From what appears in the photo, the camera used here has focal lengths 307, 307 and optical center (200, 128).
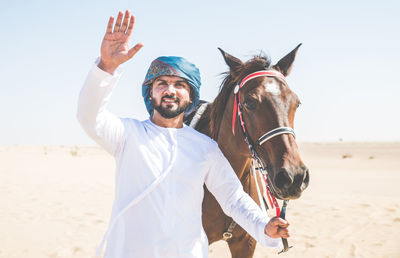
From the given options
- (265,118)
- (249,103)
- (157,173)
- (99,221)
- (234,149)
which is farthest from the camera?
(99,221)

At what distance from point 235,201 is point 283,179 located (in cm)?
35


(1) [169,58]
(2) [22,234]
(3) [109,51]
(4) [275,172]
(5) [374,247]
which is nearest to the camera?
(3) [109,51]

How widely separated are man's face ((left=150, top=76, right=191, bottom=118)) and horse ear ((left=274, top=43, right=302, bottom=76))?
1.13 m

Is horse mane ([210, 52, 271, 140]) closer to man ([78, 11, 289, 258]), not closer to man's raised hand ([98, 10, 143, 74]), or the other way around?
man ([78, 11, 289, 258])

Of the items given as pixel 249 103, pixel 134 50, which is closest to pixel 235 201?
pixel 249 103

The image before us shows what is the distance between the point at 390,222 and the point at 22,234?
27.1ft

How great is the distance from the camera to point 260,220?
6.28 feet

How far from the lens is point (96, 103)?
1.68 metres

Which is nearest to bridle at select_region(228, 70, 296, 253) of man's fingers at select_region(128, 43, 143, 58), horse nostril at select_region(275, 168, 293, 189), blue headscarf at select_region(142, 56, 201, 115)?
horse nostril at select_region(275, 168, 293, 189)

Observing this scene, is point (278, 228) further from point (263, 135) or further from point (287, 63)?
point (287, 63)

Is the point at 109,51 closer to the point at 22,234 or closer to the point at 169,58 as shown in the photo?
the point at 169,58

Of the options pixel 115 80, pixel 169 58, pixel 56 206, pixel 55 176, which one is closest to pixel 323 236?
pixel 169 58

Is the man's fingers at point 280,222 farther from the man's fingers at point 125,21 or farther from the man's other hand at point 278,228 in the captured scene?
the man's fingers at point 125,21

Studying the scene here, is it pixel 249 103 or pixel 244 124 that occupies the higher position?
pixel 249 103
